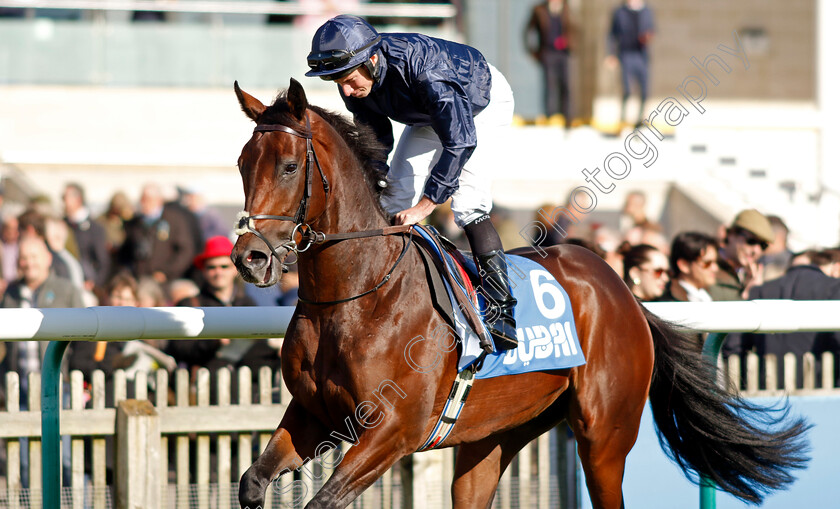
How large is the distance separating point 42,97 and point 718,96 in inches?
412

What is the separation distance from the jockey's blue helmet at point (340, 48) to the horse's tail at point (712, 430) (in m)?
1.87

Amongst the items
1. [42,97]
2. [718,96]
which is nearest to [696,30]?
[718,96]

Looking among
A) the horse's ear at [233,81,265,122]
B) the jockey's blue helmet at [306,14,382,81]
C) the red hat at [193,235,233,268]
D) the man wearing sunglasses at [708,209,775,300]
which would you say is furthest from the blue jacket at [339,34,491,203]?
the man wearing sunglasses at [708,209,775,300]

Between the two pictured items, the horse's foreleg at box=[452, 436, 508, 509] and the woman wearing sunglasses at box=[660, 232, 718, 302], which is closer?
the horse's foreleg at box=[452, 436, 508, 509]

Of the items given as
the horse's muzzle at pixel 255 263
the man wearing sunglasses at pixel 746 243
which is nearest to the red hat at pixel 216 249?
the horse's muzzle at pixel 255 263

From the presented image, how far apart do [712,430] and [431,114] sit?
196 centimetres

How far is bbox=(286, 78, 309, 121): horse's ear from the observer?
3444 mm

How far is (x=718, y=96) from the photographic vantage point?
57.1 ft

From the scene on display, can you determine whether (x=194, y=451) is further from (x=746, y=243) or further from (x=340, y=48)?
(x=746, y=243)

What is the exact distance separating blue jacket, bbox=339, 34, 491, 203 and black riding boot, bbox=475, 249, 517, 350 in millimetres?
347

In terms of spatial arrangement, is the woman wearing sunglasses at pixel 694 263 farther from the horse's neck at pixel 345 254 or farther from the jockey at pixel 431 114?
the horse's neck at pixel 345 254

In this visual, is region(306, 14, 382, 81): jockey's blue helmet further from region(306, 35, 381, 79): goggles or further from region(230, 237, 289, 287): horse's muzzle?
region(230, 237, 289, 287): horse's muzzle

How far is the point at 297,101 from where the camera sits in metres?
3.49

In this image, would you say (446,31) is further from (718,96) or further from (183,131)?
(718,96)
